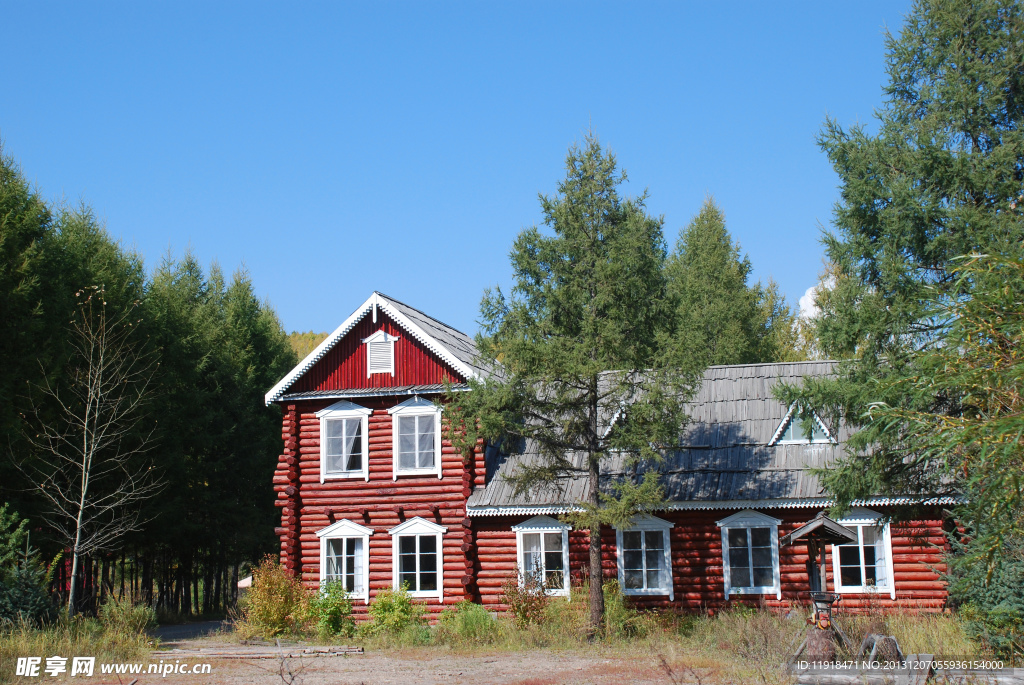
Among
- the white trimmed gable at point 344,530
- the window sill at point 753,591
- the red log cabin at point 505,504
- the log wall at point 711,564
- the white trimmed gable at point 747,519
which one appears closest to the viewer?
the log wall at point 711,564

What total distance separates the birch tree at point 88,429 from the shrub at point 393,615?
657 centimetres

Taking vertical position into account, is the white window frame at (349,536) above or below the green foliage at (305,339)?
below

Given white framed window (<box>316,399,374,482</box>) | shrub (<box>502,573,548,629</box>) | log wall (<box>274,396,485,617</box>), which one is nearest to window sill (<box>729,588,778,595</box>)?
shrub (<box>502,573,548,629</box>)

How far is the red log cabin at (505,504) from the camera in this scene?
19.9 meters

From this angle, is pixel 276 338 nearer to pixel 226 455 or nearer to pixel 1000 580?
pixel 226 455

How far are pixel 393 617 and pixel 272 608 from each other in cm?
313

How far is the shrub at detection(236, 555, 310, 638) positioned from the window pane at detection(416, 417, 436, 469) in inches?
176

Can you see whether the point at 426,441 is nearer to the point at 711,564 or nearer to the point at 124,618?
the point at 711,564

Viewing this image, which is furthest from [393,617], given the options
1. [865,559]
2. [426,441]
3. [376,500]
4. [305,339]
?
[305,339]

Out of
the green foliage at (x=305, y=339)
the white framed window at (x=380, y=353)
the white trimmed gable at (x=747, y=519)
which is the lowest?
the white trimmed gable at (x=747, y=519)

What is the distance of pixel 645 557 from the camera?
68.8 ft

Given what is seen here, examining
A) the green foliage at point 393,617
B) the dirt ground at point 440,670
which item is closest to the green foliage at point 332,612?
the green foliage at point 393,617

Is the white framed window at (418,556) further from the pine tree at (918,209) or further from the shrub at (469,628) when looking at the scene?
the pine tree at (918,209)

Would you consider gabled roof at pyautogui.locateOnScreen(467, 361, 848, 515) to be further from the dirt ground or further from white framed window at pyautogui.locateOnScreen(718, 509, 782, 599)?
the dirt ground
